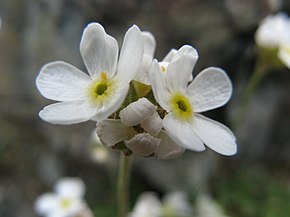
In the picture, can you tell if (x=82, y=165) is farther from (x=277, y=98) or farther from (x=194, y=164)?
(x=277, y=98)

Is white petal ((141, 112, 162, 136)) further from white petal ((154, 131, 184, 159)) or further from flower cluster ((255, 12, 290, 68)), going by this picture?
flower cluster ((255, 12, 290, 68))

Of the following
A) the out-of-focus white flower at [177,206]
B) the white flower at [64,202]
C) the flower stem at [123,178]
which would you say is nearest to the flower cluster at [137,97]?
the flower stem at [123,178]

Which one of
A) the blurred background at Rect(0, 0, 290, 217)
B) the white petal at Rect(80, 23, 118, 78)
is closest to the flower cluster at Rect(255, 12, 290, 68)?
the blurred background at Rect(0, 0, 290, 217)

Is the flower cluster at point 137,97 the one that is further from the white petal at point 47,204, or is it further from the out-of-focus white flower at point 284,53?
the white petal at point 47,204

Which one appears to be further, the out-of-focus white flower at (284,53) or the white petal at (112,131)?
the out-of-focus white flower at (284,53)

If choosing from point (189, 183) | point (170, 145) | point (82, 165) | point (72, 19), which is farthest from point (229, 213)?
point (170, 145)

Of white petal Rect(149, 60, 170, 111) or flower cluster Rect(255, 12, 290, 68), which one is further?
flower cluster Rect(255, 12, 290, 68)

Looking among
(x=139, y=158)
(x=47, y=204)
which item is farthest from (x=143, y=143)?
(x=139, y=158)
